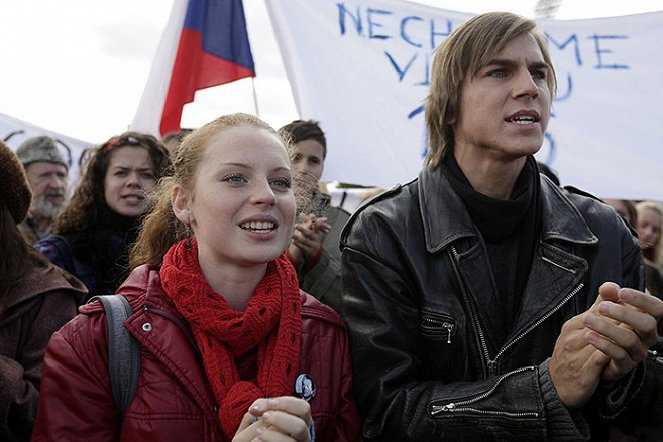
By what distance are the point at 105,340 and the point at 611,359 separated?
52.5 inches

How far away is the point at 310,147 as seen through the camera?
13.6 ft

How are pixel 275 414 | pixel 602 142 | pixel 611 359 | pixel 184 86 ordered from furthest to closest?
1. pixel 184 86
2. pixel 602 142
3. pixel 611 359
4. pixel 275 414

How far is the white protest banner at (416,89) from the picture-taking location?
456 centimetres

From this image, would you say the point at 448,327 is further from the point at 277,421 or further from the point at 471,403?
the point at 277,421

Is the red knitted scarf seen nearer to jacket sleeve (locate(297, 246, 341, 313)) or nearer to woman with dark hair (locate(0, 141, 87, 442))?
woman with dark hair (locate(0, 141, 87, 442))

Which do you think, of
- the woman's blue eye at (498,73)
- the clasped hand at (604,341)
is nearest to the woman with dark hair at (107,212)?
the woman's blue eye at (498,73)

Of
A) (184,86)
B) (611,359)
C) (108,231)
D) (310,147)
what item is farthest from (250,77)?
(611,359)

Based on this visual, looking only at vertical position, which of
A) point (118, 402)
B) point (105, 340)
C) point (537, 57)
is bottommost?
point (118, 402)

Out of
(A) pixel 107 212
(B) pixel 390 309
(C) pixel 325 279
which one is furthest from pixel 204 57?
(B) pixel 390 309

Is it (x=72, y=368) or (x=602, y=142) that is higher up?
(x=602, y=142)

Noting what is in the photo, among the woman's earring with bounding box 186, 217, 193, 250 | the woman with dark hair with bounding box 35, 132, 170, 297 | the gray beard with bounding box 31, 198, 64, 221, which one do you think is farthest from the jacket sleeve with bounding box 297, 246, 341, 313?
the gray beard with bounding box 31, 198, 64, 221

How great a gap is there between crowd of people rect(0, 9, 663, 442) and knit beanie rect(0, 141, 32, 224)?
166mm

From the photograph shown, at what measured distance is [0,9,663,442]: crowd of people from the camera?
211cm

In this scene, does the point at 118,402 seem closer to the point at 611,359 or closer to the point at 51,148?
the point at 611,359
